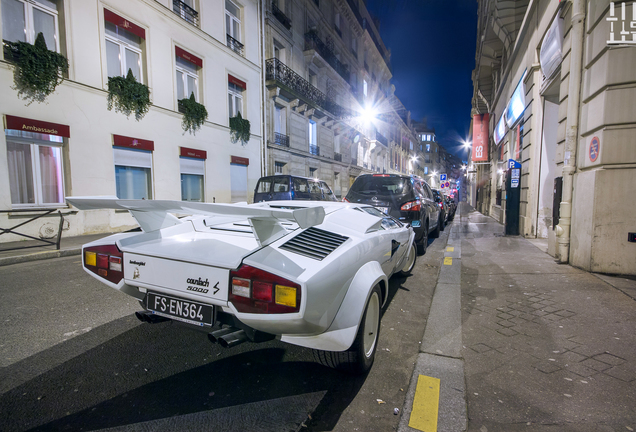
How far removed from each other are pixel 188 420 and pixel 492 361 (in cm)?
227

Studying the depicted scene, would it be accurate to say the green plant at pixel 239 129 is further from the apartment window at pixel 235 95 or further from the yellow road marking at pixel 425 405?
the yellow road marking at pixel 425 405

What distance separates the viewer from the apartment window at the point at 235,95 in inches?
612

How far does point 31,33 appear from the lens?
859cm

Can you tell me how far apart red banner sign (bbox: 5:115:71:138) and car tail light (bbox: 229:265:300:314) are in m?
9.89

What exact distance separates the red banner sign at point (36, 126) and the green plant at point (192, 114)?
168 inches

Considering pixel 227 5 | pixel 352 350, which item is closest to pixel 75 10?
pixel 227 5

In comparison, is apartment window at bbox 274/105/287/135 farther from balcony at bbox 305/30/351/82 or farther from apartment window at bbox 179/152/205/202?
apartment window at bbox 179/152/205/202

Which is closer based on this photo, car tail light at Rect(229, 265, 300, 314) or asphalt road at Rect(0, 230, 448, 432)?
car tail light at Rect(229, 265, 300, 314)

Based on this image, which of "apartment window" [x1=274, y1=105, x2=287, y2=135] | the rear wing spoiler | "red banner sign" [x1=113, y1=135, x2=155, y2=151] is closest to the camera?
the rear wing spoiler

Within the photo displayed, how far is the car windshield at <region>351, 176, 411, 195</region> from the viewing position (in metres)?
6.68

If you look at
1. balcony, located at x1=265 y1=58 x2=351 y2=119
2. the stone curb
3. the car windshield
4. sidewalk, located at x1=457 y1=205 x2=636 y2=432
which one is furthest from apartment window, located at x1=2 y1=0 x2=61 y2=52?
sidewalk, located at x1=457 y1=205 x2=636 y2=432

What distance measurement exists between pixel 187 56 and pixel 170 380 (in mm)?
13829

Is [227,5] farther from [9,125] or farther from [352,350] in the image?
[352,350]

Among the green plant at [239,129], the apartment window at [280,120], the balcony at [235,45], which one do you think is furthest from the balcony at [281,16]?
the green plant at [239,129]
